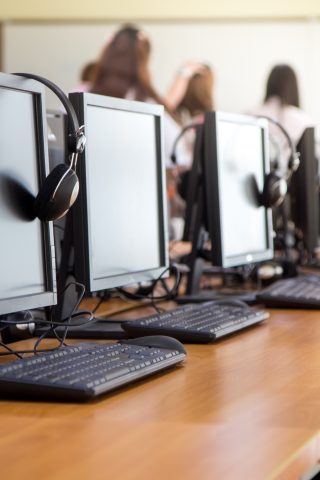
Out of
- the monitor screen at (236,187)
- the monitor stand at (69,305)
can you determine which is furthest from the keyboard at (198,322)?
the monitor screen at (236,187)

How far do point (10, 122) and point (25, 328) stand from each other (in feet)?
1.40

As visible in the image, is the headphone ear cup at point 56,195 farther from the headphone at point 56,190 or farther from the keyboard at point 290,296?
the keyboard at point 290,296

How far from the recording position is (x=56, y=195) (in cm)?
136

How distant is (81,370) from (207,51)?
14.6 feet

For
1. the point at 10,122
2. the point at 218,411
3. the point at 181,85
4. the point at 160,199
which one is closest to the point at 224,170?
the point at 160,199

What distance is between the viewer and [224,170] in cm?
212

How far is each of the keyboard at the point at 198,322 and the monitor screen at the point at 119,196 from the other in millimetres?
97

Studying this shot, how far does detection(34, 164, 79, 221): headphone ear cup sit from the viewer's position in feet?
4.47

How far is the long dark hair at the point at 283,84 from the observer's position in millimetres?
5418

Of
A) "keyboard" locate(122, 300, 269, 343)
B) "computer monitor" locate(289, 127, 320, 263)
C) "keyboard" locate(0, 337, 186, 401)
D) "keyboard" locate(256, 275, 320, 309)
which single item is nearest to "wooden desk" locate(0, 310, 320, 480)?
"keyboard" locate(0, 337, 186, 401)

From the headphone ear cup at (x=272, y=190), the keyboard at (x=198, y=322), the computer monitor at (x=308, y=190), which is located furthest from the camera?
the computer monitor at (x=308, y=190)

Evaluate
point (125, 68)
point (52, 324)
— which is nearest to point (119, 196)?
point (52, 324)

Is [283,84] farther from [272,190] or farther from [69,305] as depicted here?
[69,305]

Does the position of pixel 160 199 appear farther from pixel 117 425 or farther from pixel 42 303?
pixel 117 425
